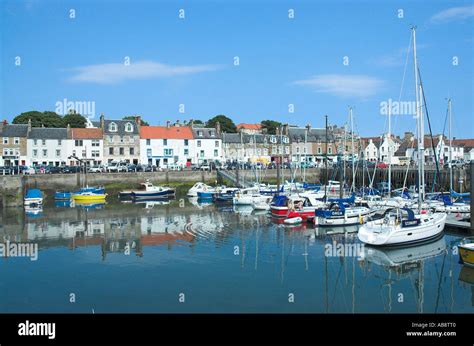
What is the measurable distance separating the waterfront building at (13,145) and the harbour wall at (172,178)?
16297mm

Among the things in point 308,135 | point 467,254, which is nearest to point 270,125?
point 308,135

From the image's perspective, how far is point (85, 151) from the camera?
242 feet

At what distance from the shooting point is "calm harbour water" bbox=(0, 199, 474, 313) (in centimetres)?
1731

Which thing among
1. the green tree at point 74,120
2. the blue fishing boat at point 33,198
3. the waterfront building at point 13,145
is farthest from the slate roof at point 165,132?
the blue fishing boat at point 33,198

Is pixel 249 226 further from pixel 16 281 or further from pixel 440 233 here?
pixel 16 281

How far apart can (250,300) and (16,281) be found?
33.8 ft

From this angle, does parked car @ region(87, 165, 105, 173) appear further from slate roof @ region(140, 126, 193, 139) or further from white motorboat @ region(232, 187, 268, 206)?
white motorboat @ region(232, 187, 268, 206)

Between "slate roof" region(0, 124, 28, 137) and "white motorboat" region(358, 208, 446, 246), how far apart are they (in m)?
59.4

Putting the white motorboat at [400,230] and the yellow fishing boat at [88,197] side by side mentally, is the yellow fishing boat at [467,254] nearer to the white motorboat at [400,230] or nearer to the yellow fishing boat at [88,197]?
the white motorboat at [400,230]

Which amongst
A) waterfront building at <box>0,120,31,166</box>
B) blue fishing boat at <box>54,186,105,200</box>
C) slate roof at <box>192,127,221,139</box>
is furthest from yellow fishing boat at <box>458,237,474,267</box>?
waterfront building at <box>0,120,31,166</box>

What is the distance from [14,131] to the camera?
71.0m

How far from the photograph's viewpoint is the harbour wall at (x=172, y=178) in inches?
1961
